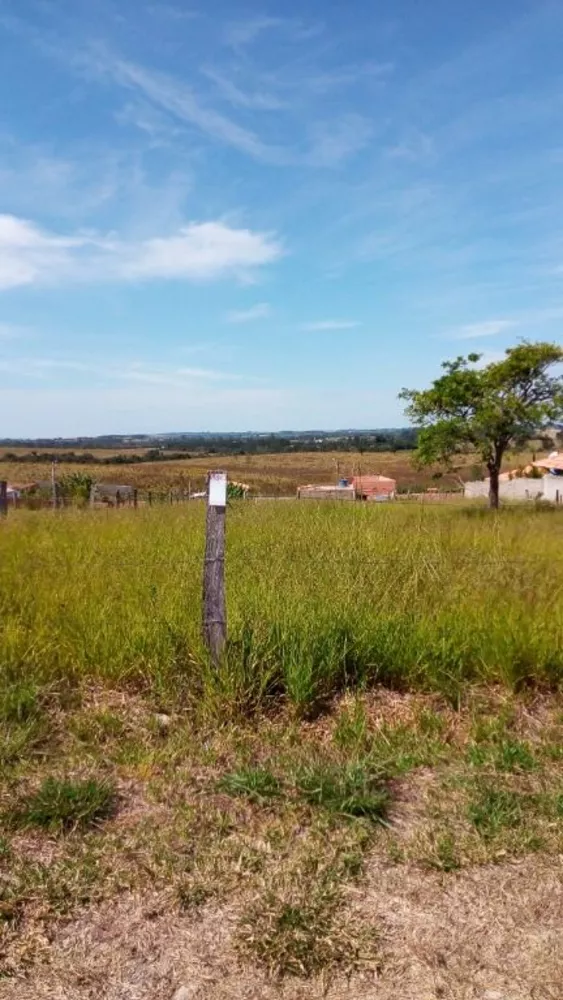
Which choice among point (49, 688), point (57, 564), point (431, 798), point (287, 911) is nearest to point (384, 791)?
point (431, 798)

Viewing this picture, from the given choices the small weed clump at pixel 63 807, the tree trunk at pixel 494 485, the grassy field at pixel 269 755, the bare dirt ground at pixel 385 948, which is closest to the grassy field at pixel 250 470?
the tree trunk at pixel 494 485

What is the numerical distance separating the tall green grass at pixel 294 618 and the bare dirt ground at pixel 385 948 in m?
1.42

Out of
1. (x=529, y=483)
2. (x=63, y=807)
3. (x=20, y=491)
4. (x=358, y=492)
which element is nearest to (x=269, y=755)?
(x=63, y=807)

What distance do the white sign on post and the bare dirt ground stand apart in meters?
2.12

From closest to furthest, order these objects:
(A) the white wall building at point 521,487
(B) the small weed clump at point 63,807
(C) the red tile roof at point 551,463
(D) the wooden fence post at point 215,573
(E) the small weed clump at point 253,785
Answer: (B) the small weed clump at point 63,807 < (E) the small weed clump at point 253,785 < (D) the wooden fence post at point 215,573 < (A) the white wall building at point 521,487 < (C) the red tile roof at point 551,463

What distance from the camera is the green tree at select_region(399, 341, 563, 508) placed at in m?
20.6

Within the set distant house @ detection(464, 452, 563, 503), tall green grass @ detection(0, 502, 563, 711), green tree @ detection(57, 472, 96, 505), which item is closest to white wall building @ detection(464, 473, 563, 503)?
distant house @ detection(464, 452, 563, 503)

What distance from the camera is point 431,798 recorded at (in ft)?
9.54

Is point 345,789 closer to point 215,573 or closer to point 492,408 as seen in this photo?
point 215,573

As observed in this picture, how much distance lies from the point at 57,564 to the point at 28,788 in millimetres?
3640

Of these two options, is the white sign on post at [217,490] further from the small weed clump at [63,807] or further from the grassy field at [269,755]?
the small weed clump at [63,807]

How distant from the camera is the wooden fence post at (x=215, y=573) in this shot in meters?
3.91

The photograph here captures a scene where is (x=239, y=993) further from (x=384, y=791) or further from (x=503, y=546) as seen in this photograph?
(x=503, y=546)

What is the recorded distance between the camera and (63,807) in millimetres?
2701
